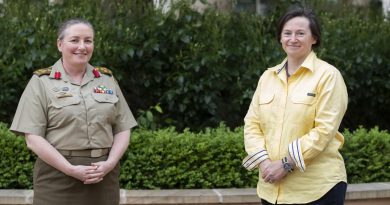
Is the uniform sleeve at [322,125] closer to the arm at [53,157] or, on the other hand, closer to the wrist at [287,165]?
the wrist at [287,165]

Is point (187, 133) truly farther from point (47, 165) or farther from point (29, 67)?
point (47, 165)

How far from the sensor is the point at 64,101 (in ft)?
11.3

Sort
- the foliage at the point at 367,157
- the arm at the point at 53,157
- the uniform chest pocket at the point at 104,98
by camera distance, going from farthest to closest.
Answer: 1. the foliage at the point at 367,157
2. the uniform chest pocket at the point at 104,98
3. the arm at the point at 53,157

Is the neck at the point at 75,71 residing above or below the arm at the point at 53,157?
above

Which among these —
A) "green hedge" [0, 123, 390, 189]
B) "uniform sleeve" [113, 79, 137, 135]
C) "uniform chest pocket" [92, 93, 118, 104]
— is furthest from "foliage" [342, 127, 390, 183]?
"uniform chest pocket" [92, 93, 118, 104]

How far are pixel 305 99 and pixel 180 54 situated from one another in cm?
298

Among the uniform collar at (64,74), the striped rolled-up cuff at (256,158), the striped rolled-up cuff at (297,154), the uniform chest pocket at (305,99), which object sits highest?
the uniform collar at (64,74)

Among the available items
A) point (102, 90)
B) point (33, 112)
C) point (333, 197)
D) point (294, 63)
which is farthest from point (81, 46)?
point (333, 197)

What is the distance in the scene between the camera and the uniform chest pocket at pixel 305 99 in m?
3.31

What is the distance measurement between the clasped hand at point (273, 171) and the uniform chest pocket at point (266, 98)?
0.31 metres

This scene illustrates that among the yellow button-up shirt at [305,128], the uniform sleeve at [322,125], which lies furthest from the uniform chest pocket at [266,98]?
the uniform sleeve at [322,125]

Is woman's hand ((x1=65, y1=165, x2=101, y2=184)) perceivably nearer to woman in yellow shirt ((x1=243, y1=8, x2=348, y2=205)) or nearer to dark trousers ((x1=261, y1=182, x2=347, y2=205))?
woman in yellow shirt ((x1=243, y1=8, x2=348, y2=205))

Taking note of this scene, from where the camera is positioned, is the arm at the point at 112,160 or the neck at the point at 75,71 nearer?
the arm at the point at 112,160

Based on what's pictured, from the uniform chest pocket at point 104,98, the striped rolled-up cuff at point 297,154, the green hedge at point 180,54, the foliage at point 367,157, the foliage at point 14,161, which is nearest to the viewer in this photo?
the striped rolled-up cuff at point 297,154
